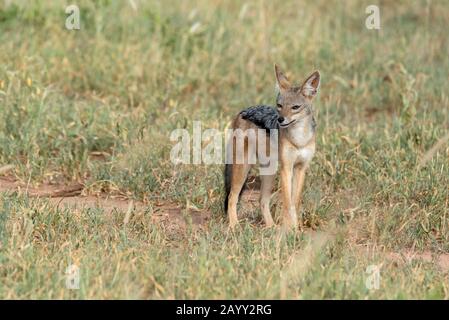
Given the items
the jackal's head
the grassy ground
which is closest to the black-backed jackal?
the jackal's head

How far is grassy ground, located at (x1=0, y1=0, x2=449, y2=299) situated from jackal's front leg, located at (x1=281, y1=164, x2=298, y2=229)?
24 cm

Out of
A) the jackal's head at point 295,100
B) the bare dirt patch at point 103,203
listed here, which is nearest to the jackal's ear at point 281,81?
the jackal's head at point 295,100

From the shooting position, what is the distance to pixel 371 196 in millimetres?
7711

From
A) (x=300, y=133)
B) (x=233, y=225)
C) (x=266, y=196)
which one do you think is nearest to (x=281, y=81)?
(x=300, y=133)

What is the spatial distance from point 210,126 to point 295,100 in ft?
6.20

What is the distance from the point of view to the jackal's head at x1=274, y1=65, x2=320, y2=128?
6.92m

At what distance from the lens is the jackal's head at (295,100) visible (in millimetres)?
6922

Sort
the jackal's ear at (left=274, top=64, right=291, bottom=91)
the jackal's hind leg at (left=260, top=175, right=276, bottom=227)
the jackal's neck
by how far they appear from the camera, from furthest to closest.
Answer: the jackal's hind leg at (left=260, top=175, right=276, bottom=227)
the jackal's ear at (left=274, top=64, right=291, bottom=91)
the jackal's neck

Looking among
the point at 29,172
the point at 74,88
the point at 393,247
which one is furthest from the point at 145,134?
the point at 393,247

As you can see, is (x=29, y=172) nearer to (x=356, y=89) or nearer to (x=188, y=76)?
(x=188, y=76)

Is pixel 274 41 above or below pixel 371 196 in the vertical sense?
above

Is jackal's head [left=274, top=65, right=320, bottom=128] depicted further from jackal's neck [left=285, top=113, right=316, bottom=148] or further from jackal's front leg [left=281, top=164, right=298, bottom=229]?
jackal's front leg [left=281, top=164, right=298, bottom=229]

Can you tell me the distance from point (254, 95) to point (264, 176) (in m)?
2.82

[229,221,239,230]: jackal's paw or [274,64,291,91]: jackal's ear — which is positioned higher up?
[274,64,291,91]: jackal's ear
